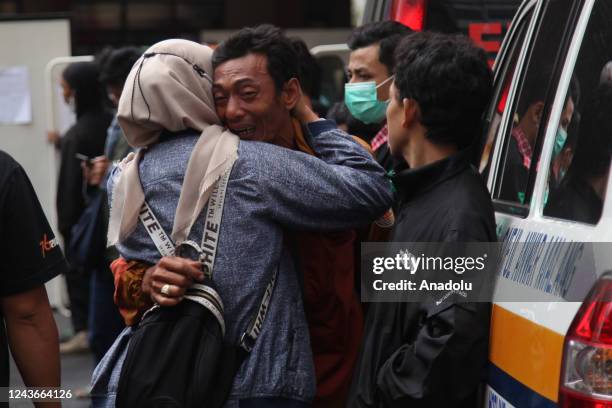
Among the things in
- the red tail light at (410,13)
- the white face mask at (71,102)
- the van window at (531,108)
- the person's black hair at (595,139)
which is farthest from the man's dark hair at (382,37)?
the white face mask at (71,102)

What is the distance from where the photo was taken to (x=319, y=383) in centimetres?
297

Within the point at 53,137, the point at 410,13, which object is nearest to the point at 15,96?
the point at 53,137

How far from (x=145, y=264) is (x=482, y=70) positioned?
100 centimetres

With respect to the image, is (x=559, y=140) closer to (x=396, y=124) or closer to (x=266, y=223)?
(x=396, y=124)

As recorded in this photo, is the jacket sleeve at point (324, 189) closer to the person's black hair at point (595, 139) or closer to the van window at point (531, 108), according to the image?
the van window at point (531, 108)

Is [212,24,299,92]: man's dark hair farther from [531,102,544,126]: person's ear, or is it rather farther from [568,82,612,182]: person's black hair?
[568,82,612,182]: person's black hair

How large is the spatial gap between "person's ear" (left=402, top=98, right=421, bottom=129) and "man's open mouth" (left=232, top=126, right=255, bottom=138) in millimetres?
416

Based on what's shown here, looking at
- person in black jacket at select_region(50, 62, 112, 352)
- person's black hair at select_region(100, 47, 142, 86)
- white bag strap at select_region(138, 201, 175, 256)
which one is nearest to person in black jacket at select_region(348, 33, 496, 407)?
white bag strap at select_region(138, 201, 175, 256)

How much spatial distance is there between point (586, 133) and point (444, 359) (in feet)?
1.93

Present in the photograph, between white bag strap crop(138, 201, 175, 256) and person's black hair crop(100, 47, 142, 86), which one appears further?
person's black hair crop(100, 47, 142, 86)

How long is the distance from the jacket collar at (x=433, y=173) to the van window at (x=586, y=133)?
25cm

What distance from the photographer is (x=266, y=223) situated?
278 cm

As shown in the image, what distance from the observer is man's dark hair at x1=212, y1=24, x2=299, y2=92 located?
116 inches

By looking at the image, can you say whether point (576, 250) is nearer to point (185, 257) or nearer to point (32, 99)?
point (185, 257)
